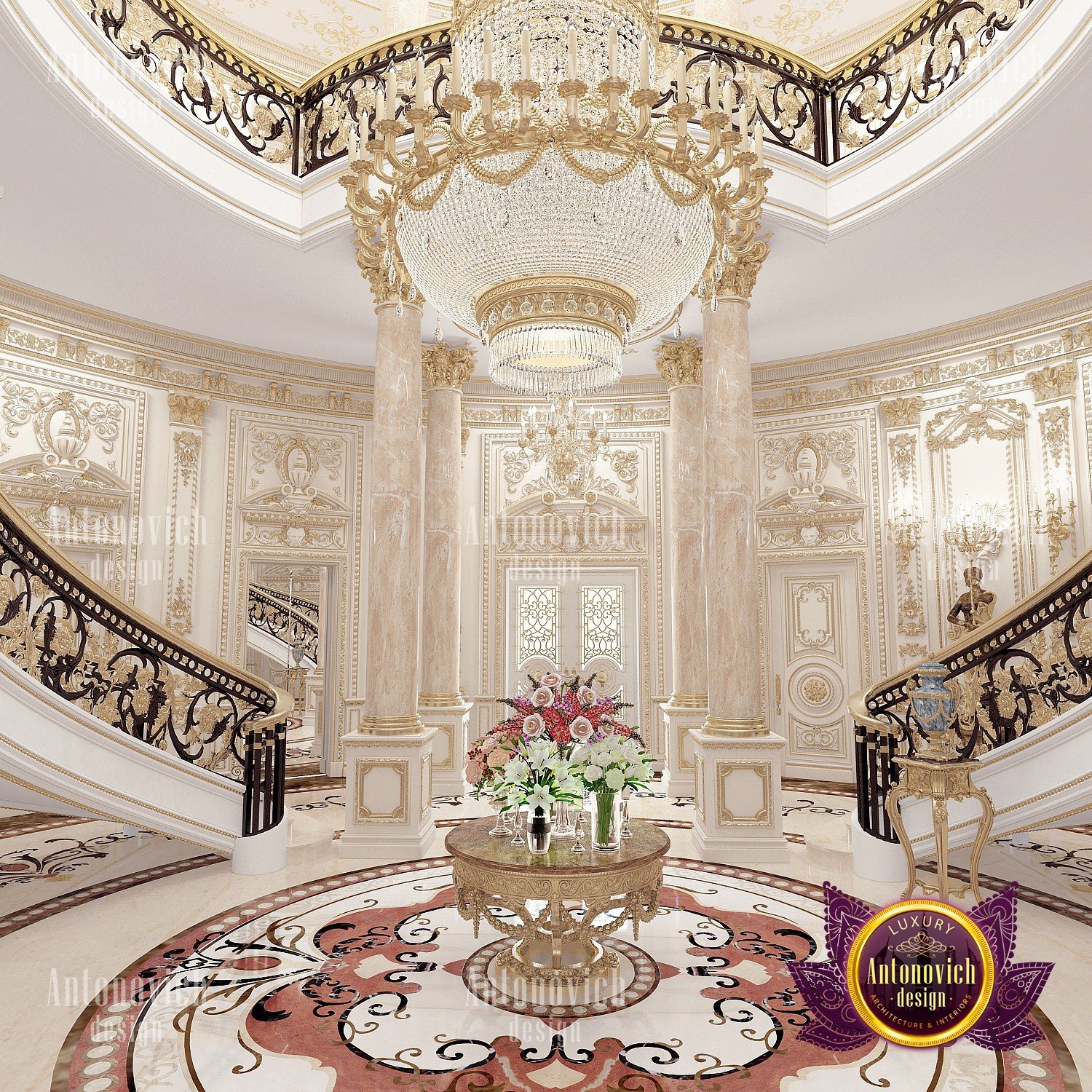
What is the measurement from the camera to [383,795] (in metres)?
5.86

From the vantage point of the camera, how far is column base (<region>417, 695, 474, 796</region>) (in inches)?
322

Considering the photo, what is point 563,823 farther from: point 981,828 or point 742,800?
point 981,828

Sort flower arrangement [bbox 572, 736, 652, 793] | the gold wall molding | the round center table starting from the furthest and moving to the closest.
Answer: the gold wall molding
flower arrangement [bbox 572, 736, 652, 793]
the round center table

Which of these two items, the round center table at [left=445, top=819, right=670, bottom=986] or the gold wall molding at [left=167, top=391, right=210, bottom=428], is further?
the gold wall molding at [left=167, top=391, right=210, bottom=428]

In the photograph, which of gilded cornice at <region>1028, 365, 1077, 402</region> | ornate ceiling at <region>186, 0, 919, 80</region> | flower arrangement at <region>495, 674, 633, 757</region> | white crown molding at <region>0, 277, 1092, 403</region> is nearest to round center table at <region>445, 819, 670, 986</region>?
flower arrangement at <region>495, 674, 633, 757</region>

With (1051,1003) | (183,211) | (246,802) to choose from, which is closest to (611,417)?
(183,211)

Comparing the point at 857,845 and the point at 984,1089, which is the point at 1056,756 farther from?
the point at 984,1089

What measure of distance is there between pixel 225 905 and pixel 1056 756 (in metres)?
4.92

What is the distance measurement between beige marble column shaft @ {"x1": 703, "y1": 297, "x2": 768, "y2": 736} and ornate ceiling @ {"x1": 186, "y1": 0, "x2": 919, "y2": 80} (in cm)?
458

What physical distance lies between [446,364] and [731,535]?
13.7ft

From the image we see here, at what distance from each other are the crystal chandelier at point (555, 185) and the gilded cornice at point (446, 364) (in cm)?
486

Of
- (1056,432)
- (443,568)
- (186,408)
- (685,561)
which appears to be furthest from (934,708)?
(186,408)

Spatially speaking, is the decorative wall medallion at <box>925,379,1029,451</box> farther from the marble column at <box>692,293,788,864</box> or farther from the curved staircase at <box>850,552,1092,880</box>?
the marble column at <box>692,293,788,864</box>

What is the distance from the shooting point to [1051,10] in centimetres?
462
